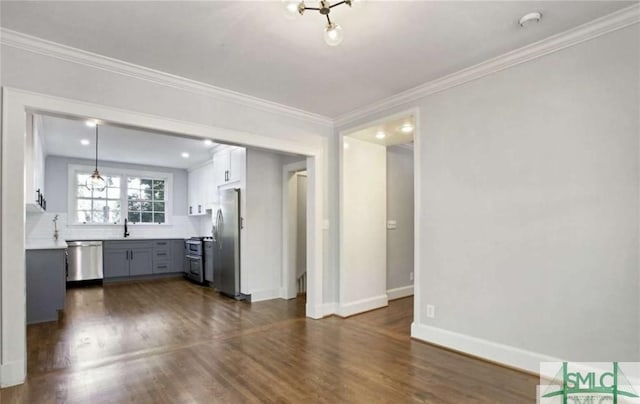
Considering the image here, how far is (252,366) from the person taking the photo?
9.03 ft

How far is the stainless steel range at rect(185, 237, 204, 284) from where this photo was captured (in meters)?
6.60

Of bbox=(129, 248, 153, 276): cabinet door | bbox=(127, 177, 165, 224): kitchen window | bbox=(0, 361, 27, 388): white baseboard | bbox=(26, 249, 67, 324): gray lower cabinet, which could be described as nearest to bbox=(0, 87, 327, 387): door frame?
bbox=(0, 361, 27, 388): white baseboard

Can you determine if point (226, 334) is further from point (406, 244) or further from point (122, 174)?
point (122, 174)

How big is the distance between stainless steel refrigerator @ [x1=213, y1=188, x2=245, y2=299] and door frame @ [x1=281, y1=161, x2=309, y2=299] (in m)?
0.72

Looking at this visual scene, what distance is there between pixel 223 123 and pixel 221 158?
273 centimetres

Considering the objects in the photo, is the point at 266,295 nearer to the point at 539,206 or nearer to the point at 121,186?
the point at 539,206

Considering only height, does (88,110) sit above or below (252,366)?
above

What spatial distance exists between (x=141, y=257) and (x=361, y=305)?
5.19m

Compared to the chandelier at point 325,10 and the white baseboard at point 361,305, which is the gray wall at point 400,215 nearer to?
the white baseboard at point 361,305

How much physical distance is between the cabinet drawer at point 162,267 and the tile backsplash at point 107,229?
2.68ft

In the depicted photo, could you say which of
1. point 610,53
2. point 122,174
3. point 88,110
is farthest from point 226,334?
point 122,174

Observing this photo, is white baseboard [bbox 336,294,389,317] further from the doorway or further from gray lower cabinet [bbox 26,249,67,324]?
gray lower cabinet [bbox 26,249,67,324]

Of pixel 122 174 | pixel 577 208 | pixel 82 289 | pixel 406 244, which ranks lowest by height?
pixel 82 289

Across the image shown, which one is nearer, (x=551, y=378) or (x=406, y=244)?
(x=551, y=378)
